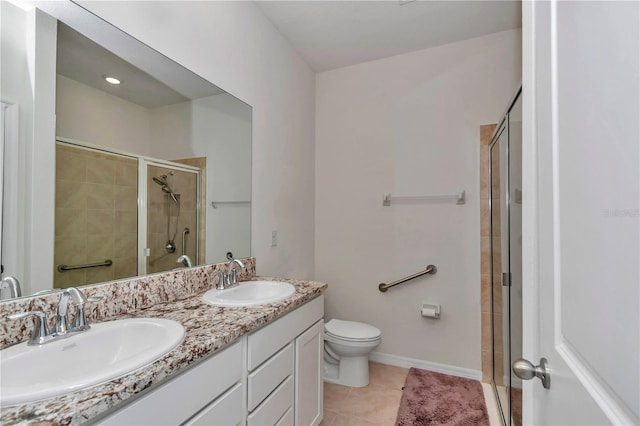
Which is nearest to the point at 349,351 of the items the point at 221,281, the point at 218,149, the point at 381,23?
the point at 221,281

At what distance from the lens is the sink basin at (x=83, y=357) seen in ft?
Result: 2.06

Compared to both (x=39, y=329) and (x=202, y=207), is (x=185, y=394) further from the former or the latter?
(x=202, y=207)

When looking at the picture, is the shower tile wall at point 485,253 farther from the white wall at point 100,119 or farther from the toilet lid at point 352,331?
the white wall at point 100,119

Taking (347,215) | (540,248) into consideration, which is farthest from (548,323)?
Answer: (347,215)

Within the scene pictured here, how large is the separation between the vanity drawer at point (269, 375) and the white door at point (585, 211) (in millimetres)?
869

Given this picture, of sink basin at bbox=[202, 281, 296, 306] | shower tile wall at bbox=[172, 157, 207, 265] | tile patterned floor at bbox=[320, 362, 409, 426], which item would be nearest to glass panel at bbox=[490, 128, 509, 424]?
tile patterned floor at bbox=[320, 362, 409, 426]

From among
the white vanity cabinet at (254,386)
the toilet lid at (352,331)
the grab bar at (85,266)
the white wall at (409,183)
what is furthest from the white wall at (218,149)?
the white wall at (409,183)

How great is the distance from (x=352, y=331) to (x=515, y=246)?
1.26m

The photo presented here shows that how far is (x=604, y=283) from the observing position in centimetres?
43

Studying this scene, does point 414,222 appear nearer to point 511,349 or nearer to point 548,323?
point 511,349

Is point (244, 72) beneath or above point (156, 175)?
above

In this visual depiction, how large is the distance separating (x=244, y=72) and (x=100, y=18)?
2.82 ft

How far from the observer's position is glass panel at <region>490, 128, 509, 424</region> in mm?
1770

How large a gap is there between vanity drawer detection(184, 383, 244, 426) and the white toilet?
3.92 ft
